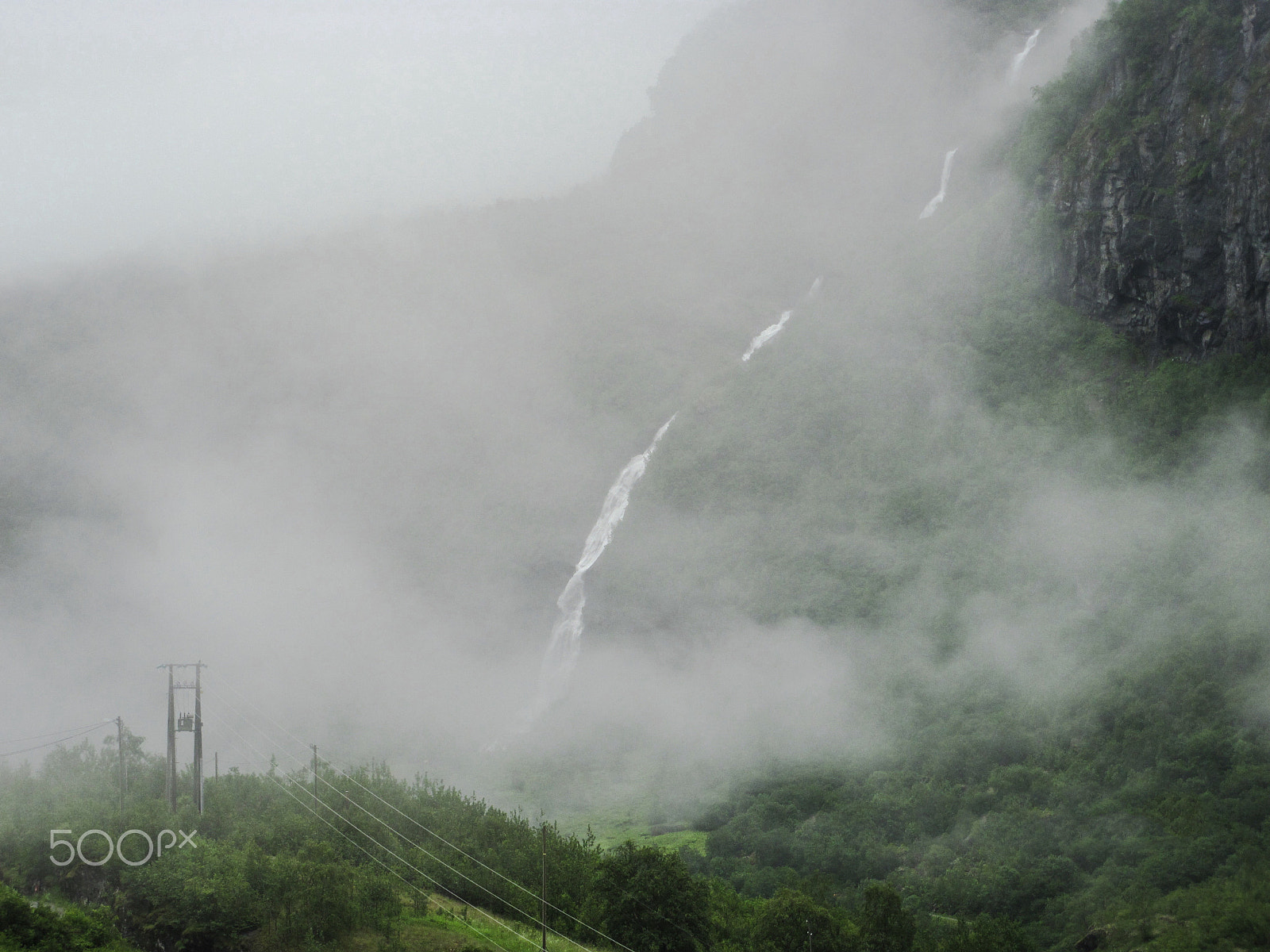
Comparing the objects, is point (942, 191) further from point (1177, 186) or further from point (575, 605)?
point (575, 605)

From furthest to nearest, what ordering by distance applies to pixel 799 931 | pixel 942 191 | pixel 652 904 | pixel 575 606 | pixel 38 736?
1. pixel 942 191
2. pixel 575 606
3. pixel 38 736
4. pixel 652 904
5. pixel 799 931

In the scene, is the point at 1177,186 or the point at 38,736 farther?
the point at 38,736

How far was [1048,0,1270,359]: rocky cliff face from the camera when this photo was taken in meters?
103

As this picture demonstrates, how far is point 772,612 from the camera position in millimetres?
132375

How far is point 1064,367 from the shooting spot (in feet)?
420

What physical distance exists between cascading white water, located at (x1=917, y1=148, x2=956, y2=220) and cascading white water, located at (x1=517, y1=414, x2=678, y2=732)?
63494 millimetres

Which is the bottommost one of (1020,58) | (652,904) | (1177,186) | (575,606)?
(652,904)

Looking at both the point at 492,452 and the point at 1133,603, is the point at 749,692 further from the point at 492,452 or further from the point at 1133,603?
the point at 492,452

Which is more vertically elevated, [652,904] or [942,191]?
[942,191]

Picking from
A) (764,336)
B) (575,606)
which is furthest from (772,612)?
(764,336)

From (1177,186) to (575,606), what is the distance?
90203mm

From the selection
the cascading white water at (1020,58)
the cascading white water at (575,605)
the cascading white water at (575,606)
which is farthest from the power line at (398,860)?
the cascading white water at (1020,58)

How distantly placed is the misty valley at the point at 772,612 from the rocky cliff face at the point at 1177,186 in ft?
1.55

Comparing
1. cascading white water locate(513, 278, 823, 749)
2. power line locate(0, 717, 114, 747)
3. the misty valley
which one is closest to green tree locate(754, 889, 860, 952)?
the misty valley
